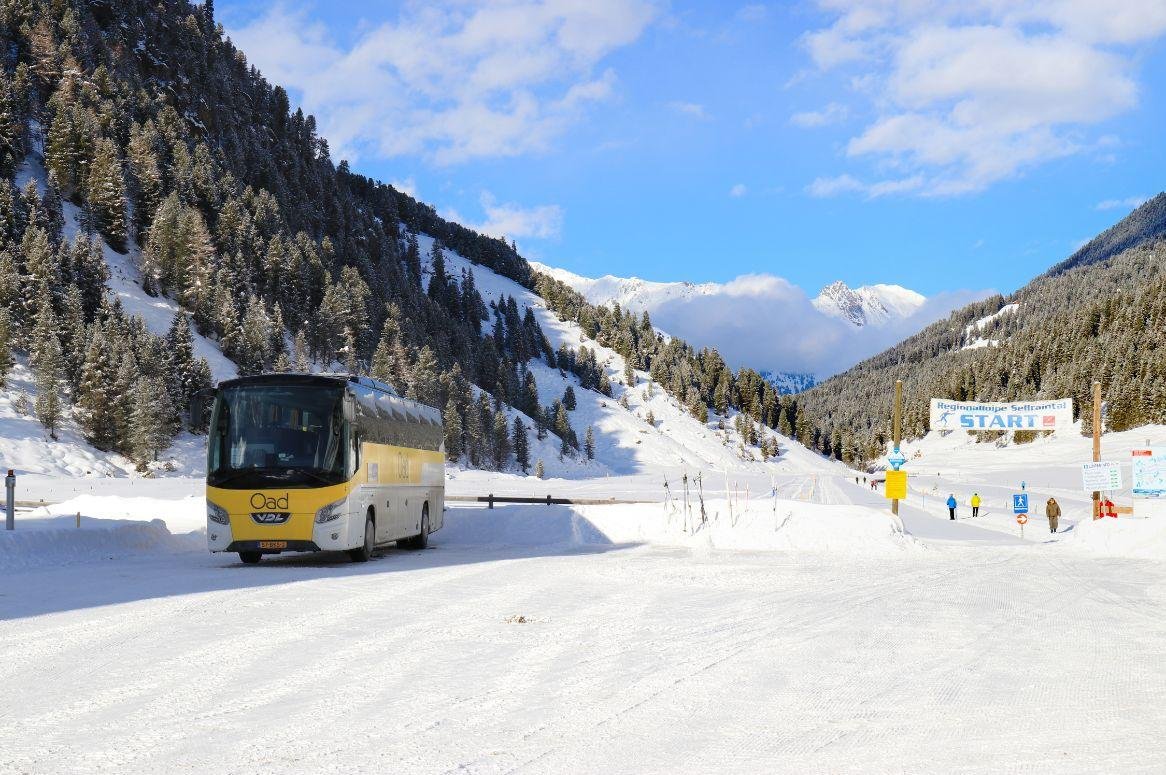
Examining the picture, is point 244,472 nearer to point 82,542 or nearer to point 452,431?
point 82,542

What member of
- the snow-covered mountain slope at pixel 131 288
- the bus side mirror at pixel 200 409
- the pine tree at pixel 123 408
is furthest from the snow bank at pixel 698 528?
the snow-covered mountain slope at pixel 131 288

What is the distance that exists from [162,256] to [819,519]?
272ft

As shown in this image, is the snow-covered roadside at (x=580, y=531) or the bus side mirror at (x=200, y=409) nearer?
the bus side mirror at (x=200, y=409)

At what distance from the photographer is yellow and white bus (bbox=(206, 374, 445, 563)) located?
18.2m

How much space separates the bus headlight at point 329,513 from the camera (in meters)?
18.2

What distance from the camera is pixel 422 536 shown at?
24516 millimetres

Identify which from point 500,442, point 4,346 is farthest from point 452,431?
point 4,346

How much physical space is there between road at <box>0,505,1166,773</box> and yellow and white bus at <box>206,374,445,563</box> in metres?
2.43

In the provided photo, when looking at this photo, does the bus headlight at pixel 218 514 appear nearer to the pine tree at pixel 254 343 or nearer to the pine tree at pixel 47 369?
the pine tree at pixel 47 369

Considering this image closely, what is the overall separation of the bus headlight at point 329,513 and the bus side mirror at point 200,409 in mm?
2746

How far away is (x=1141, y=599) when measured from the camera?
14.9 meters

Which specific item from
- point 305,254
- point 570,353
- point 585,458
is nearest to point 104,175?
point 305,254

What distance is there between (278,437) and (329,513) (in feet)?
6.07

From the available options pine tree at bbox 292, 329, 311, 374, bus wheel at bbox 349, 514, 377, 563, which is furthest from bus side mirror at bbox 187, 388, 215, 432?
pine tree at bbox 292, 329, 311, 374
